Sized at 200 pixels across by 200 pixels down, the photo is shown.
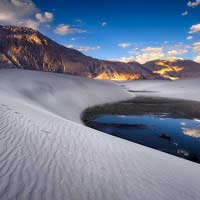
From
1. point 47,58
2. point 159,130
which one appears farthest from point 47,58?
point 159,130

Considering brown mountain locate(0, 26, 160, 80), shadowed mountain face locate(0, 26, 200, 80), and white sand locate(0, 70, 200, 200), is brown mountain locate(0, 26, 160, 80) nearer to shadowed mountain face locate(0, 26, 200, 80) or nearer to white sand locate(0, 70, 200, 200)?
shadowed mountain face locate(0, 26, 200, 80)

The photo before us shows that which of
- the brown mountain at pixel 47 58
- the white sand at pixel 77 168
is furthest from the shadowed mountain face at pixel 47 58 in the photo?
the white sand at pixel 77 168

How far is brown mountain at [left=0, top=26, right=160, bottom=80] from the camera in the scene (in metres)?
131

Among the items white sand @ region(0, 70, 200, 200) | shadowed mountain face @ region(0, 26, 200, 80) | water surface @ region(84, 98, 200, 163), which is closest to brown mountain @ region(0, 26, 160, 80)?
shadowed mountain face @ region(0, 26, 200, 80)

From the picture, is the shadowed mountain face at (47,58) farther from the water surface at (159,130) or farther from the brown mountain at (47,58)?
the water surface at (159,130)

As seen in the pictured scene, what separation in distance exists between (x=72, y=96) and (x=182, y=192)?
15.3 meters

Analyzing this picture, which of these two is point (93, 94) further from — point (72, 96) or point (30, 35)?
point (30, 35)

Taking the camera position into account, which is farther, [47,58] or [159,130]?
[47,58]

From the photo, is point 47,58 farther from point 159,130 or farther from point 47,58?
point 159,130

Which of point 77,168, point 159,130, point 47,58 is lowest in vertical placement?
point 159,130

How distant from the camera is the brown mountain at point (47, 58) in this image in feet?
430

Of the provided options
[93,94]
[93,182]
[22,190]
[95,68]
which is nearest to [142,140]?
[93,182]

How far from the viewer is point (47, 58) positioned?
139m

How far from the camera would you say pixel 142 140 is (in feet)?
30.3
